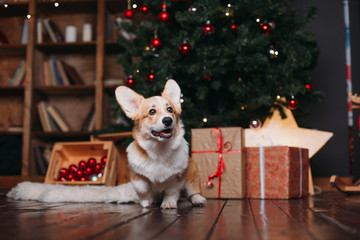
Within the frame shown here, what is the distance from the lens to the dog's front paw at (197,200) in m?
1.70

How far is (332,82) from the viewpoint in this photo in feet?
10.2

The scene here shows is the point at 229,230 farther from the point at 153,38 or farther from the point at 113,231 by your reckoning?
the point at 153,38

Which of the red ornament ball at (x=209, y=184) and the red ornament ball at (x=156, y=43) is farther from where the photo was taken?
the red ornament ball at (x=156, y=43)

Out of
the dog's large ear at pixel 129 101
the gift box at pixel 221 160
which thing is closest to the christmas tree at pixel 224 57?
the gift box at pixel 221 160

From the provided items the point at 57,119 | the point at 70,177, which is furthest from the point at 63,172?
the point at 57,119

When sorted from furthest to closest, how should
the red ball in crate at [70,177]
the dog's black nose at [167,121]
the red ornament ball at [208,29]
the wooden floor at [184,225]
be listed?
the red ball in crate at [70,177] < the red ornament ball at [208,29] < the dog's black nose at [167,121] < the wooden floor at [184,225]

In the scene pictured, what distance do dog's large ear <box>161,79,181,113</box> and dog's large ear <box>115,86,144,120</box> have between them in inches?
5.4

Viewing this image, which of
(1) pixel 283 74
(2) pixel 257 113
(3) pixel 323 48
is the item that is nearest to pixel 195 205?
(2) pixel 257 113

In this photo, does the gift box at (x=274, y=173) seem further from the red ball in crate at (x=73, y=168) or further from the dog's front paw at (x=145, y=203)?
the red ball in crate at (x=73, y=168)

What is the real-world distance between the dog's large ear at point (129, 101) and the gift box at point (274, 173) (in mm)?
809

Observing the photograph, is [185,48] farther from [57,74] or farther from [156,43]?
[57,74]

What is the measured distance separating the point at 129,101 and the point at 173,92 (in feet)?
0.72

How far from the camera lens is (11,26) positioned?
3.84m

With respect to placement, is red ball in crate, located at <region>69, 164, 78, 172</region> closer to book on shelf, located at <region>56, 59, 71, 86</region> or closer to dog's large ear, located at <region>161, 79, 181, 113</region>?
book on shelf, located at <region>56, 59, 71, 86</region>
